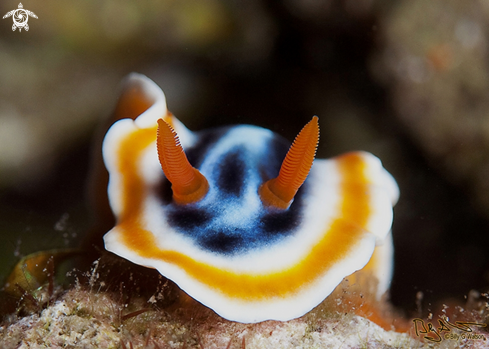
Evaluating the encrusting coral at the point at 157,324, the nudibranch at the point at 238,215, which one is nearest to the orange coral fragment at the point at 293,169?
the nudibranch at the point at 238,215

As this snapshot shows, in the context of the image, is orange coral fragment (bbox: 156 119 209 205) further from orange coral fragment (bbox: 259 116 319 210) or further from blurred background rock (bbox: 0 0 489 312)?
blurred background rock (bbox: 0 0 489 312)

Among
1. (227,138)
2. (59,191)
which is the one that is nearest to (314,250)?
(227,138)

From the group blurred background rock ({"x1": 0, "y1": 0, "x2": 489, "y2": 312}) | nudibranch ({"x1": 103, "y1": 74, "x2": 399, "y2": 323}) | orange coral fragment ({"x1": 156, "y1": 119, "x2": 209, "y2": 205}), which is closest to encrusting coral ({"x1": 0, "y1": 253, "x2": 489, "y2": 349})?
nudibranch ({"x1": 103, "y1": 74, "x2": 399, "y2": 323})

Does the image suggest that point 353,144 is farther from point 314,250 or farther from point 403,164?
point 314,250
